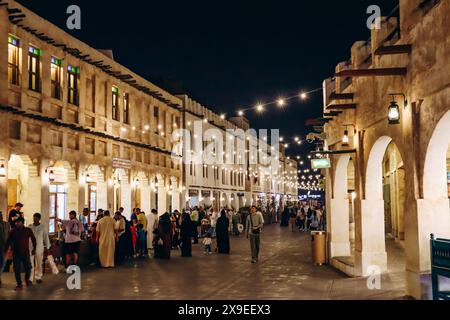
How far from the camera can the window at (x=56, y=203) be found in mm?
22422

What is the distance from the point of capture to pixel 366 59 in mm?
14734

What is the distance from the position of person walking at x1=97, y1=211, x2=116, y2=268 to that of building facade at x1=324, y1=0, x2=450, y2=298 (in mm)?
7088

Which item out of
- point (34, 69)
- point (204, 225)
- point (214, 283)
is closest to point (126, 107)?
point (204, 225)

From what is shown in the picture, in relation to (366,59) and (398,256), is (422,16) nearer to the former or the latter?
(366,59)

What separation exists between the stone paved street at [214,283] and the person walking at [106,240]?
0.66 meters

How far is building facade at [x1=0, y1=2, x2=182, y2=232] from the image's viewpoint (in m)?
19.6

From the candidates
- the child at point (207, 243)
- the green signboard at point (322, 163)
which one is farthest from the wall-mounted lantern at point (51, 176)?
the green signboard at point (322, 163)

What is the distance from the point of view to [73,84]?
79.7 ft

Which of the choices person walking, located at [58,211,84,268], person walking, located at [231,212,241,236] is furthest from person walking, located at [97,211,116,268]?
person walking, located at [231,212,241,236]

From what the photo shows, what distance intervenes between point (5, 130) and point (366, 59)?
1199 centimetres

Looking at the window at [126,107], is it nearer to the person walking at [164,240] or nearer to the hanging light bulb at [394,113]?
the person walking at [164,240]

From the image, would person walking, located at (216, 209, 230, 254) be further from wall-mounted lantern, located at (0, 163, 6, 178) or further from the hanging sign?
wall-mounted lantern, located at (0, 163, 6, 178)
